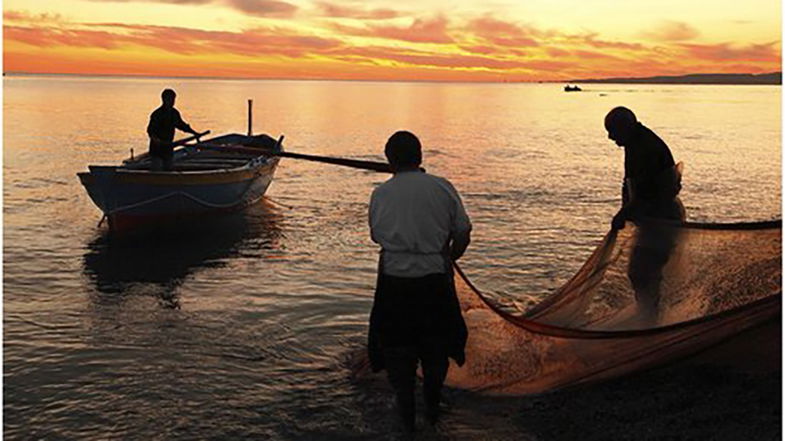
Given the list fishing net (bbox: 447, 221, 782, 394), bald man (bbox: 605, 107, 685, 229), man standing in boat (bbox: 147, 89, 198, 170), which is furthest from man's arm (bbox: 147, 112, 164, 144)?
bald man (bbox: 605, 107, 685, 229)

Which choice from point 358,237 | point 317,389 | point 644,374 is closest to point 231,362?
point 317,389

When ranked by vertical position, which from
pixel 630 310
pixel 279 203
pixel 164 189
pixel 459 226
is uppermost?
pixel 459 226

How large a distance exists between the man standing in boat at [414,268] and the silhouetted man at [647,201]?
1983 millimetres

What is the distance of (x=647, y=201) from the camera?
6707mm

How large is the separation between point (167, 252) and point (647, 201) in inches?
368

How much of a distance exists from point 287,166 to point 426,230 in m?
24.3

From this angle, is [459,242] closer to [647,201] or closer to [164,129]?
[647,201]

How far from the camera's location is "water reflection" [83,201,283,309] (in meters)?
11.4

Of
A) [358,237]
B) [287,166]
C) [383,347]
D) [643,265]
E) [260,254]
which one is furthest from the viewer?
[287,166]

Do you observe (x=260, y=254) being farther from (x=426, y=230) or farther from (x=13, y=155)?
(x=13, y=155)

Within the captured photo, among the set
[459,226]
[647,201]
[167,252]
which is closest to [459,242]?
[459,226]

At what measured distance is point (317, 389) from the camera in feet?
23.0

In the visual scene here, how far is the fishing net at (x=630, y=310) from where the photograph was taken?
18.3 ft

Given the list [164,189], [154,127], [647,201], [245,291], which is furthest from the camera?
[164,189]
